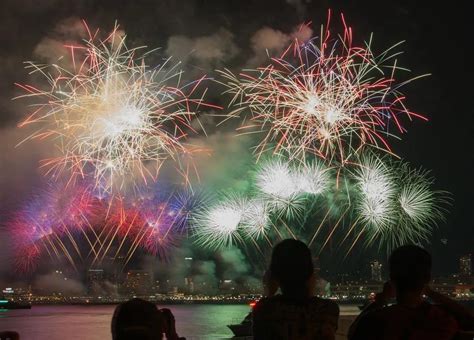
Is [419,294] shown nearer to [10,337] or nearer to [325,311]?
[325,311]

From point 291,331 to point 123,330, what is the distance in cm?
83

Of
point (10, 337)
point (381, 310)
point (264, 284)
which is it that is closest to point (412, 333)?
point (381, 310)

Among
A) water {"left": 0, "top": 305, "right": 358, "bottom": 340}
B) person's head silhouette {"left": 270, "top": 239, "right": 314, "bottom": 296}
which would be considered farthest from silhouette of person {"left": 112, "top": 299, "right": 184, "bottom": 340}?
water {"left": 0, "top": 305, "right": 358, "bottom": 340}

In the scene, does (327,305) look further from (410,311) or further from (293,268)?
(410,311)

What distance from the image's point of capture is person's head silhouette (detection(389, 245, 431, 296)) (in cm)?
326

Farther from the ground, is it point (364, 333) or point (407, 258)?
point (407, 258)

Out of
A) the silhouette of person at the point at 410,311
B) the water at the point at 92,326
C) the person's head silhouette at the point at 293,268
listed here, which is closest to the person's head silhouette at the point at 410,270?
the silhouette of person at the point at 410,311

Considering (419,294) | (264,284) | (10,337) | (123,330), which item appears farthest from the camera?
(10,337)

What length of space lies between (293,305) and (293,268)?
0.18 meters

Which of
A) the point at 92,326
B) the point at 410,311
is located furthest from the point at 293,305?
the point at 92,326

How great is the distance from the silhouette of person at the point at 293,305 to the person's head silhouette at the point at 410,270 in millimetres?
341

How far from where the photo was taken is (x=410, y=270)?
327cm

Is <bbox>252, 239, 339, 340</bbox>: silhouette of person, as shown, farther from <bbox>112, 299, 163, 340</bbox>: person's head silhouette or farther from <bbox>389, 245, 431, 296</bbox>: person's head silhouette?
<bbox>112, 299, 163, 340</bbox>: person's head silhouette

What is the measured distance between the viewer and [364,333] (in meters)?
3.09
